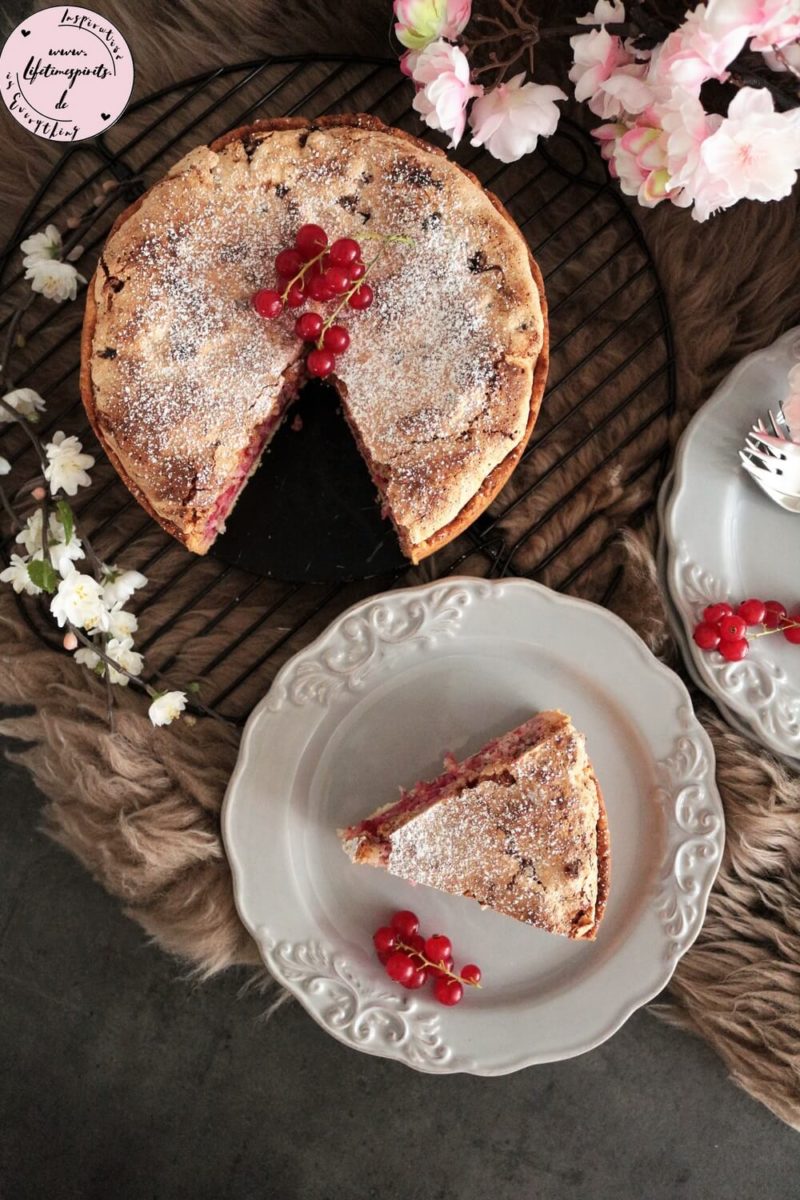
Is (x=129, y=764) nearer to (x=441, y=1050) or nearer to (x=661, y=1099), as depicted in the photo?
(x=441, y=1050)

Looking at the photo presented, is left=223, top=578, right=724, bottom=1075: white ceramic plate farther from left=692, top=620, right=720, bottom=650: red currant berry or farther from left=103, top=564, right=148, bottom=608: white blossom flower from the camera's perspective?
left=103, top=564, right=148, bottom=608: white blossom flower

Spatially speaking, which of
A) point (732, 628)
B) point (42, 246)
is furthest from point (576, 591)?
point (42, 246)

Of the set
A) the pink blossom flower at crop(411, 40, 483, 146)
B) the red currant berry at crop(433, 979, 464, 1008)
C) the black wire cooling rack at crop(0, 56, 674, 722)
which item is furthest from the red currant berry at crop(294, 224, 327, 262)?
the red currant berry at crop(433, 979, 464, 1008)

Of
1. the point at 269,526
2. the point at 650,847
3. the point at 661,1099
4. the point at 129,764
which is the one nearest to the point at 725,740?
the point at 650,847

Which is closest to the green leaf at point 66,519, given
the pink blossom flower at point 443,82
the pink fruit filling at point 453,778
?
the pink fruit filling at point 453,778

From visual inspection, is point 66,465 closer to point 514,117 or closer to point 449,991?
point 514,117
